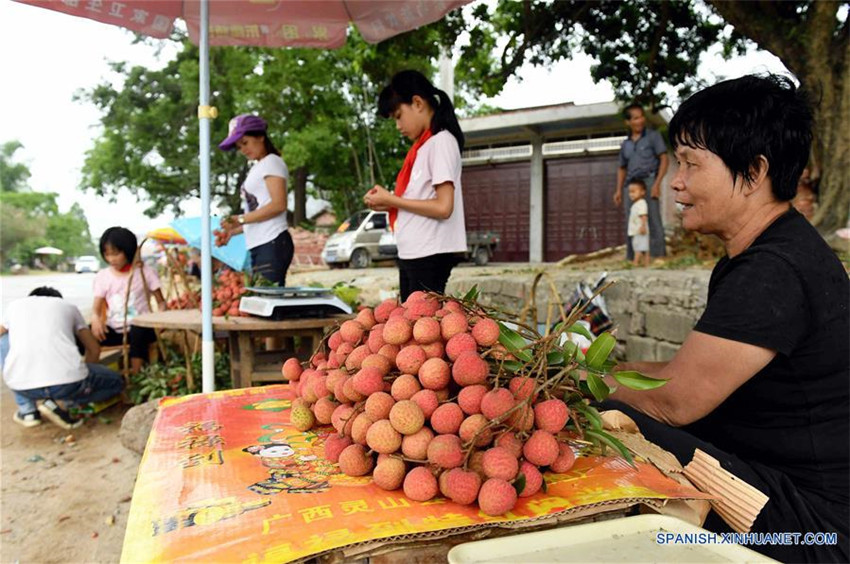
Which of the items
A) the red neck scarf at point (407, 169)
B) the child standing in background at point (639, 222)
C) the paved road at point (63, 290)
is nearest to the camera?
the red neck scarf at point (407, 169)

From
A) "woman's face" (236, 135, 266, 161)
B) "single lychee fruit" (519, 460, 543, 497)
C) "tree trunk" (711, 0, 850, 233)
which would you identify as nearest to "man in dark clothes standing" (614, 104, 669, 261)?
"tree trunk" (711, 0, 850, 233)

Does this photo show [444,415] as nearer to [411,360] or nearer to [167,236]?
[411,360]

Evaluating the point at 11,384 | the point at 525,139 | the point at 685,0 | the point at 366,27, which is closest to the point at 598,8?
the point at 685,0

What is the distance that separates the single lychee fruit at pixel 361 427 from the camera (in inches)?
39.4

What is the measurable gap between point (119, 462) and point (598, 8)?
19.2 feet

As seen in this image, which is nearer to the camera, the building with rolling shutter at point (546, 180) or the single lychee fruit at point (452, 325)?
the single lychee fruit at point (452, 325)

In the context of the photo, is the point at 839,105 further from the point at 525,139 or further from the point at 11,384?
the point at 525,139

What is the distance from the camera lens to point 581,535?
0.86 m

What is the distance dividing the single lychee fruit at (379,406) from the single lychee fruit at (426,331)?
13 cm

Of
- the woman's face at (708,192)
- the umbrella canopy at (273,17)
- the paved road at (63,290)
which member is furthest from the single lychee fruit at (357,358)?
the paved road at (63,290)

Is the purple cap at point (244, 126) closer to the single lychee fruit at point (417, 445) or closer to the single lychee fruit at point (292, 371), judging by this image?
the single lychee fruit at point (292, 371)

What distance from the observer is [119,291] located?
4324mm

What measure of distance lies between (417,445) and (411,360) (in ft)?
0.51

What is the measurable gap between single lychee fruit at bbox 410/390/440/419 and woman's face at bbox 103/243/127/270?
3943mm
